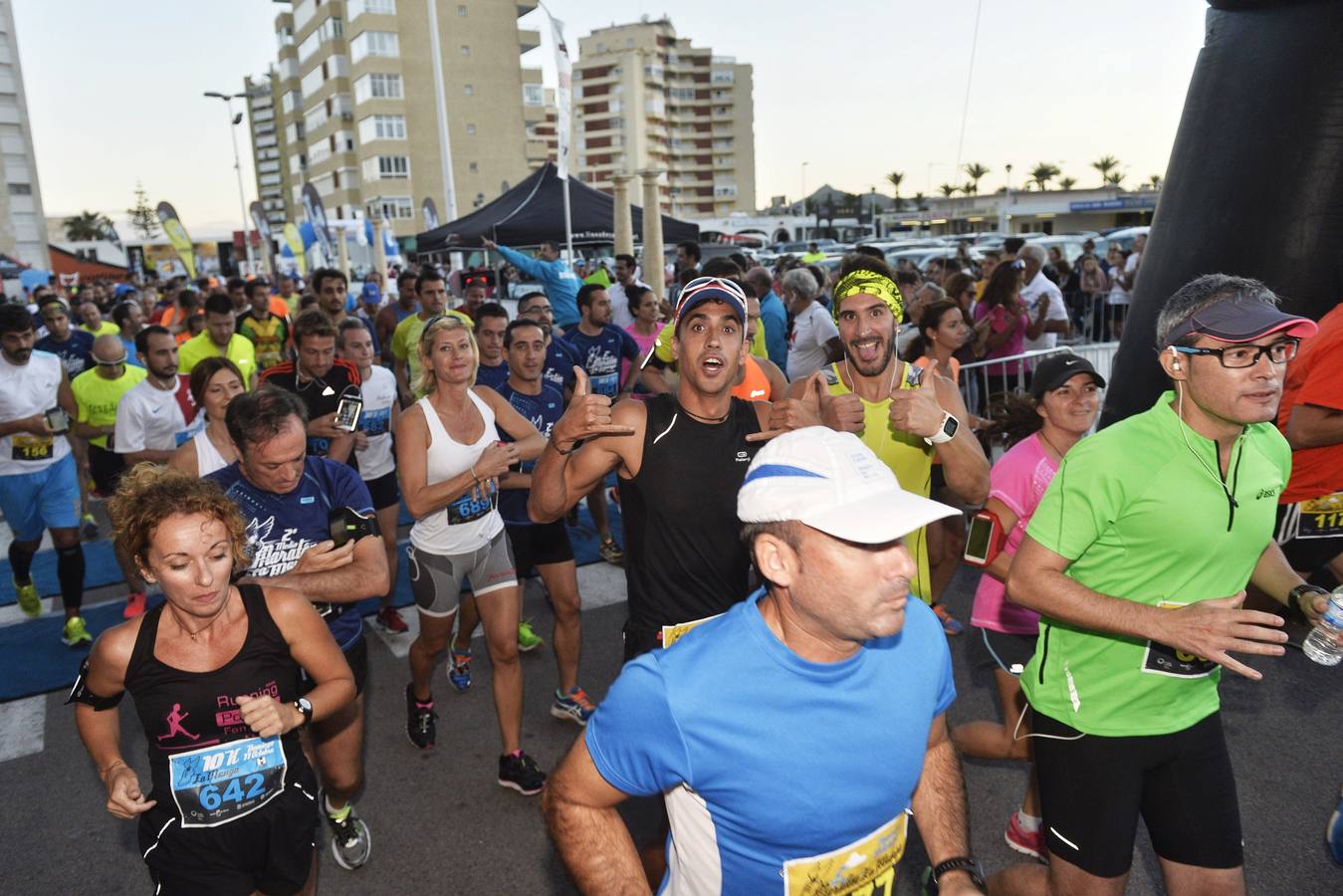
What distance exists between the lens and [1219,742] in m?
2.59

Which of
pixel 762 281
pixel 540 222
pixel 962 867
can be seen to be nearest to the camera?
pixel 962 867

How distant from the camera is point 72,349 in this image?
9.92 m

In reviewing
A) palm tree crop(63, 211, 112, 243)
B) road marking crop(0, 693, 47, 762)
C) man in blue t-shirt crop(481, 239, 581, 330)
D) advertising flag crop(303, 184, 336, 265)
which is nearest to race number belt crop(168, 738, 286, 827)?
road marking crop(0, 693, 47, 762)

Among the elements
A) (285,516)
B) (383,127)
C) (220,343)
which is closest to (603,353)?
(220,343)

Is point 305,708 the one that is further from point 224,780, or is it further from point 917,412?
point 917,412

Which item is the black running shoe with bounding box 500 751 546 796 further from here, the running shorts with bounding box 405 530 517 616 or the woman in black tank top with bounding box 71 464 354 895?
the woman in black tank top with bounding box 71 464 354 895

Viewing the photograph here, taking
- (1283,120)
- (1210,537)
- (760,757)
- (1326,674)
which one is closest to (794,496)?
(760,757)

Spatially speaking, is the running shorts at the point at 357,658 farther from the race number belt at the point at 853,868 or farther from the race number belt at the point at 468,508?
the race number belt at the point at 853,868

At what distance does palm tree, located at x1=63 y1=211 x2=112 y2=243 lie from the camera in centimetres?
10469

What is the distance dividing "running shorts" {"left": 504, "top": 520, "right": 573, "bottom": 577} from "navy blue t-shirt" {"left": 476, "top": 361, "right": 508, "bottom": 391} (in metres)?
1.65

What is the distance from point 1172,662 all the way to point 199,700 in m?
2.77

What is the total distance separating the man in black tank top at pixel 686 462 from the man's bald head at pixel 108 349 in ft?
19.0

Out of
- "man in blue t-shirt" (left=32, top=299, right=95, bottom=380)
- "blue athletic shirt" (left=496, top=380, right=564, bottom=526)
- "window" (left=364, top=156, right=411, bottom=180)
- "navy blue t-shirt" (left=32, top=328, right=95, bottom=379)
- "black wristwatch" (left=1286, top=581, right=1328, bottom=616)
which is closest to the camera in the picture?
"black wristwatch" (left=1286, top=581, right=1328, bottom=616)

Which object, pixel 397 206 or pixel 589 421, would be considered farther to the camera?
pixel 397 206
